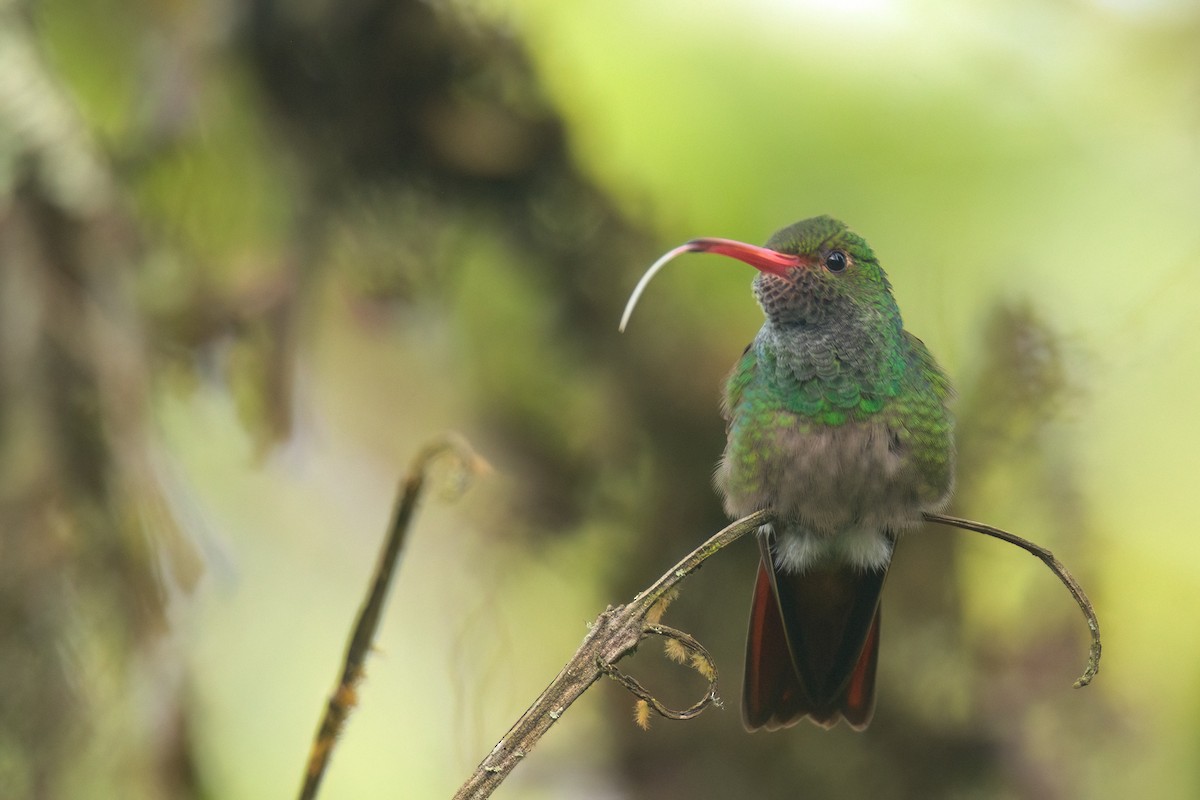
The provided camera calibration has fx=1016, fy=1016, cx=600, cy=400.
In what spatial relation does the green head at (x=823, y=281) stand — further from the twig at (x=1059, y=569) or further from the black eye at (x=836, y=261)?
the twig at (x=1059, y=569)

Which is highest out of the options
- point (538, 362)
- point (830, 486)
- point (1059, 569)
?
point (538, 362)

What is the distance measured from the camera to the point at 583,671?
518 millimetres

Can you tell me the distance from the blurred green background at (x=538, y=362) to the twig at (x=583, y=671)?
0.85 m

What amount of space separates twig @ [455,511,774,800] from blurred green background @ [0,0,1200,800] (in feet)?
2.79

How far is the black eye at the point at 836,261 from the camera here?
→ 0.71 m

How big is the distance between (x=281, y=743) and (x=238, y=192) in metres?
0.97

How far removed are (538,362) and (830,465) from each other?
3.75ft

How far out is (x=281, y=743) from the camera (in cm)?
172

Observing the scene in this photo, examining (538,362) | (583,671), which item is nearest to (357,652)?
(583,671)

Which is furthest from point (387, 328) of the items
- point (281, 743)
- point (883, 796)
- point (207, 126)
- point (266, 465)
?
point (883, 796)

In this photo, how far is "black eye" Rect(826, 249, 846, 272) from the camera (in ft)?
2.33

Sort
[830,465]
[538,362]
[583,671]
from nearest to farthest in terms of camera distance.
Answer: [583,671], [830,465], [538,362]

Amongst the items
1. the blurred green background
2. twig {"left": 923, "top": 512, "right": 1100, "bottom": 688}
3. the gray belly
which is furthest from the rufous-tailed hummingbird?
the blurred green background

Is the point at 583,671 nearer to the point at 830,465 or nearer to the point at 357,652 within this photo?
the point at 357,652
